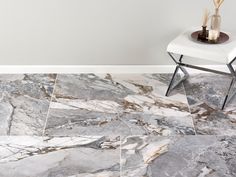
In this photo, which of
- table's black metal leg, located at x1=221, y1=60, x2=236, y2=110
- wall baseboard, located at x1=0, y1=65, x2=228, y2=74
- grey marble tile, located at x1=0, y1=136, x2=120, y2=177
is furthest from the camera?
wall baseboard, located at x1=0, y1=65, x2=228, y2=74

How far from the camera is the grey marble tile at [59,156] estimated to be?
1.93 m

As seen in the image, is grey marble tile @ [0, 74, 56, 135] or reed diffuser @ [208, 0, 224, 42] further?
reed diffuser @ [208, 0, 224, 42]

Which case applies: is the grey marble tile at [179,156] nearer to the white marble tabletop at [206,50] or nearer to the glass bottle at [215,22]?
the white marble tabletop at [206,50]

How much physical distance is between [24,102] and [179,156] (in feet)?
3.58

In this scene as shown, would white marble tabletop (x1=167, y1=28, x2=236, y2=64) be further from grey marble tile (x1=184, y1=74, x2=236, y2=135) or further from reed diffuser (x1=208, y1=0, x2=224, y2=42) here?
grey marble tile (x1=184, y1=74, x2=236, y2=135)

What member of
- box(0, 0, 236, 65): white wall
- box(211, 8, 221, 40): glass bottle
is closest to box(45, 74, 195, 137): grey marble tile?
box(0, 0, 236, 65): white wall

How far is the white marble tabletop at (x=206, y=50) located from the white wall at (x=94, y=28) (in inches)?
12.8

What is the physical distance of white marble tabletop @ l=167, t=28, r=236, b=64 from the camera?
7.61 ft

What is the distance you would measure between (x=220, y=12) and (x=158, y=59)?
55 centimetres

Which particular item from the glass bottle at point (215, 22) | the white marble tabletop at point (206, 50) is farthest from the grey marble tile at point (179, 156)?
the glass bottle at point (215, 22)

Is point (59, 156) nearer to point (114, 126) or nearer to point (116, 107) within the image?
point (114, 126)

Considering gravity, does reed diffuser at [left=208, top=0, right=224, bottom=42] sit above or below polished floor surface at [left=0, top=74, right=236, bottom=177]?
above

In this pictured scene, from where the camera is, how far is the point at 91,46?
2.85 m

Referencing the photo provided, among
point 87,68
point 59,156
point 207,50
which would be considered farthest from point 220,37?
point 59,156
